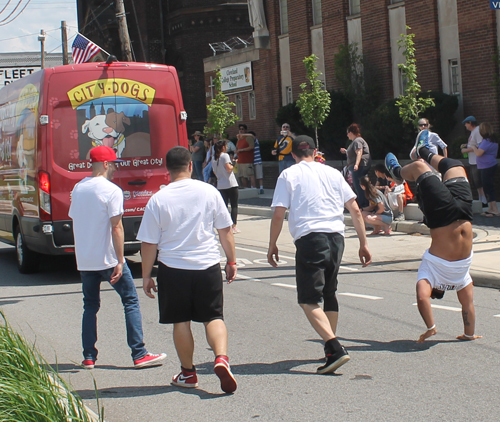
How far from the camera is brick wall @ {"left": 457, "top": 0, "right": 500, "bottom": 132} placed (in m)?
18.9

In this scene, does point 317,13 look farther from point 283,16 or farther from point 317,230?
point 317,230

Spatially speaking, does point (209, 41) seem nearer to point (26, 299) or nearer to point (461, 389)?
point (26, 299)

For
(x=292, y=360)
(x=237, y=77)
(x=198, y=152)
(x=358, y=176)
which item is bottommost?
(x=292, y=360)

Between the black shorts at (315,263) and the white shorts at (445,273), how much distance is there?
3.28 ft

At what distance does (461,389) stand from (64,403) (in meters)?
2.79

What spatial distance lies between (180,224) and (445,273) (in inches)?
97.6

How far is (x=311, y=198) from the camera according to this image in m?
5.88

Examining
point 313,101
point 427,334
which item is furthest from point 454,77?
point 427,334

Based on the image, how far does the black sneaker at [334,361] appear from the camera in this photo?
5555mm

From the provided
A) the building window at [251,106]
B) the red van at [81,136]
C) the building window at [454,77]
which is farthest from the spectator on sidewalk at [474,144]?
the building window at [251,106]

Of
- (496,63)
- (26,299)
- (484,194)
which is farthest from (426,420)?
(496,63)

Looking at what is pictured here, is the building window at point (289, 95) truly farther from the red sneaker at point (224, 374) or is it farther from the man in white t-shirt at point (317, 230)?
the red sneaker at point (224, 374)

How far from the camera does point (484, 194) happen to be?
15.2m

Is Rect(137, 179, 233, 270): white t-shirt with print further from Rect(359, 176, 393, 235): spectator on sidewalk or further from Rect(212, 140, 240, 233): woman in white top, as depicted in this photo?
Rect(212, 140, 240, 233): woman in white top
